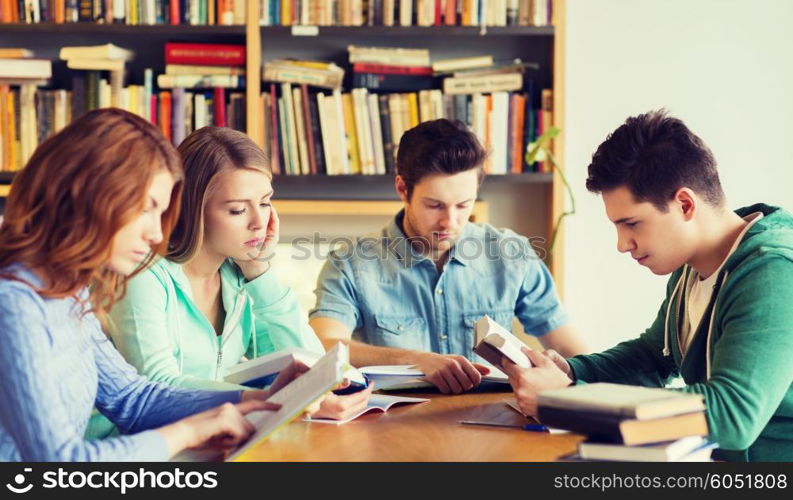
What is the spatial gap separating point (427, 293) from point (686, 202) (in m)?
0.96

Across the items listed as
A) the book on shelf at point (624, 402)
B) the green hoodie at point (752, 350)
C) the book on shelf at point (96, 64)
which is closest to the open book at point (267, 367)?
the book on shelf at point (624, 402)

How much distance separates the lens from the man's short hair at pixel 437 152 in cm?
238

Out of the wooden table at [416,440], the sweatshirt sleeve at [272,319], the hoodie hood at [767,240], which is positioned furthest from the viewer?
the sweatshirt sleeve at [272,319]

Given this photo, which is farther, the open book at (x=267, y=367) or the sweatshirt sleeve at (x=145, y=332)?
the sweatshirt sleeve at (x=145, y=332)

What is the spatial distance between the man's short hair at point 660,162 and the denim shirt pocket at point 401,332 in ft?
→ 2.91

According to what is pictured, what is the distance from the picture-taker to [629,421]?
3.57 ft

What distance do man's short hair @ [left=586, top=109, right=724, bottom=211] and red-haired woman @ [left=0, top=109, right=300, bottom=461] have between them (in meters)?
0.80

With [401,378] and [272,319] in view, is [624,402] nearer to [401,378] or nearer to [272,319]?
[401,378]

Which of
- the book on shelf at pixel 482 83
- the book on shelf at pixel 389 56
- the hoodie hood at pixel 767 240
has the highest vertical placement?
the book on shelf at pixel 389 56

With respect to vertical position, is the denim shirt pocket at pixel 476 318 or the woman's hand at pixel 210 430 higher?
the woman's hand at pixel 210 430

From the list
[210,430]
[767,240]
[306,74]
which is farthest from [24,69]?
[767,240]

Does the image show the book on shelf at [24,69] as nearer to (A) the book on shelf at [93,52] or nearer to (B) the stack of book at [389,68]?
(A) the book on shelf at [93,52]
